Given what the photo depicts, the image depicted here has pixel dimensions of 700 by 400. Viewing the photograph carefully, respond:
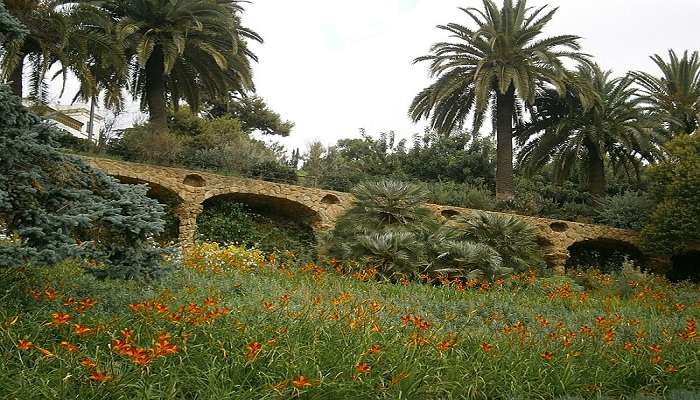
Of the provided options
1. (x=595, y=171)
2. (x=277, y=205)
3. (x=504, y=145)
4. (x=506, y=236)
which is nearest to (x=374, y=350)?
(x=506, y=236)

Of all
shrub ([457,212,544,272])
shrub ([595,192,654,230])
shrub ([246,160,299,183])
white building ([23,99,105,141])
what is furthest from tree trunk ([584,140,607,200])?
white building ([23,99,105,141])

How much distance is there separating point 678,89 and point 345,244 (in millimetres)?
15000

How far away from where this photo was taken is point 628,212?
1644 cm

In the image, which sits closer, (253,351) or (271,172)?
(253,351)

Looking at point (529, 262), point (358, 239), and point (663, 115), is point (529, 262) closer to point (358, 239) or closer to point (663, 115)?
point (358, 239)

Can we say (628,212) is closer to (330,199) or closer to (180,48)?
(330,199)

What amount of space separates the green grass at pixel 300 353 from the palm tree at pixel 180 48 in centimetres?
778

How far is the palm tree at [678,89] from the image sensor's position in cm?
1905

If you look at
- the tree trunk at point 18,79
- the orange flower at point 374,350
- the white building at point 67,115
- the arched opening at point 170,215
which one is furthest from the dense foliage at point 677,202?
the tree trunk at point 18,79

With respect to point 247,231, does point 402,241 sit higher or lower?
higher

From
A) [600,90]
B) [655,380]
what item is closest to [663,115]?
[600,90]

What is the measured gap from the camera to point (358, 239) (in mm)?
10164

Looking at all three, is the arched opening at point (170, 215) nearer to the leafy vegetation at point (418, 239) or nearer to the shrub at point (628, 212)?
the leafy vegetation at point (418, 239)

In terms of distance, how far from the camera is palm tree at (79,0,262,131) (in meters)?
12.7
